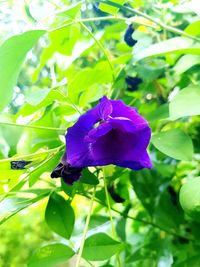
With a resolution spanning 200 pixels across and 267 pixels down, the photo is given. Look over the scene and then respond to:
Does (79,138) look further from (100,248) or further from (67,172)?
(100,248)

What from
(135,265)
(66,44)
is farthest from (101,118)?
(135,265)

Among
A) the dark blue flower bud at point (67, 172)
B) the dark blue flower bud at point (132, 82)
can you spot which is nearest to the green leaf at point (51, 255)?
the dark blue flower bud at point (67, 172)

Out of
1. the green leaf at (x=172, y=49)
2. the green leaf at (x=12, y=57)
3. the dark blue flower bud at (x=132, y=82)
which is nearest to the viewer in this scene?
the green leaf at (x=12, y=57)

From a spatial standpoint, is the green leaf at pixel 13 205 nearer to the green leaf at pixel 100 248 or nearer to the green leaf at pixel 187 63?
the green leaf at pixel 100 248

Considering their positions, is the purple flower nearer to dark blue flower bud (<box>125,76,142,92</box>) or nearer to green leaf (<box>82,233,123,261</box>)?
green leaf (<box>82,233,123,261</box>)

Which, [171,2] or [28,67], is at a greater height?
[171,2]

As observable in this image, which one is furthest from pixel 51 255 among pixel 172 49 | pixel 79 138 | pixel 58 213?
pixel 172 49

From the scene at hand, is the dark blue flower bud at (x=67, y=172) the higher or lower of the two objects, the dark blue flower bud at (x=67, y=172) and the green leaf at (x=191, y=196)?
the higher

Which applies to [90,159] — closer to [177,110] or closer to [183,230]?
[177,110]
